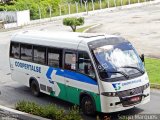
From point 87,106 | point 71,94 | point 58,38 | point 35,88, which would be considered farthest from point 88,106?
point 35,88

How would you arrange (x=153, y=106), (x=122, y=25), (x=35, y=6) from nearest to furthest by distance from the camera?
A: (x=153, y=106) → (x=122, y=25) → (x=35, y=6)

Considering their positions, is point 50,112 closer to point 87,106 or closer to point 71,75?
point 87,106

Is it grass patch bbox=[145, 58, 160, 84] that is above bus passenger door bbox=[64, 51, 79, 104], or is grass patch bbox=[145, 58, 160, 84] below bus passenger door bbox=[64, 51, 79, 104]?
below

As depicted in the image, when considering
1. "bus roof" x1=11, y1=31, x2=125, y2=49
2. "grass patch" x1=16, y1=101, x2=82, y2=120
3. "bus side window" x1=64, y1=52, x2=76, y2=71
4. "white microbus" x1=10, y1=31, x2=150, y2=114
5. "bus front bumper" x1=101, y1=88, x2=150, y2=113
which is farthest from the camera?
"bus side window" x1=64, y1=52, x2=76, y2=71

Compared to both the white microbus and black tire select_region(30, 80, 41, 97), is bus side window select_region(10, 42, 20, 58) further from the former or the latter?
the white microbus

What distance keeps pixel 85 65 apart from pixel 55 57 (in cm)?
205

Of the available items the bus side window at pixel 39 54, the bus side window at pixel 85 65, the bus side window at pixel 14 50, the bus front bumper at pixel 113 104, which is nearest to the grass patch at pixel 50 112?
the bus front bumper at pixel 113 104

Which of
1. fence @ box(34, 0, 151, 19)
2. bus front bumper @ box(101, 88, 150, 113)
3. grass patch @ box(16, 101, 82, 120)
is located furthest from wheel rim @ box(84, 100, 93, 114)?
fence @ box(34, 0, 151, 19)

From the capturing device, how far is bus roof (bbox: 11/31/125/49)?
48.0 ft

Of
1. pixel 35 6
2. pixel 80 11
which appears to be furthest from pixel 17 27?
pixel 80 11

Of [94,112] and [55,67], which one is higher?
[55,67]

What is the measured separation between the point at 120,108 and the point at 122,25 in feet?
91.3

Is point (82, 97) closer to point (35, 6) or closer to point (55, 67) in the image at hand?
point (55, 67)

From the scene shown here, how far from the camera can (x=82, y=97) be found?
1450 centimetres
